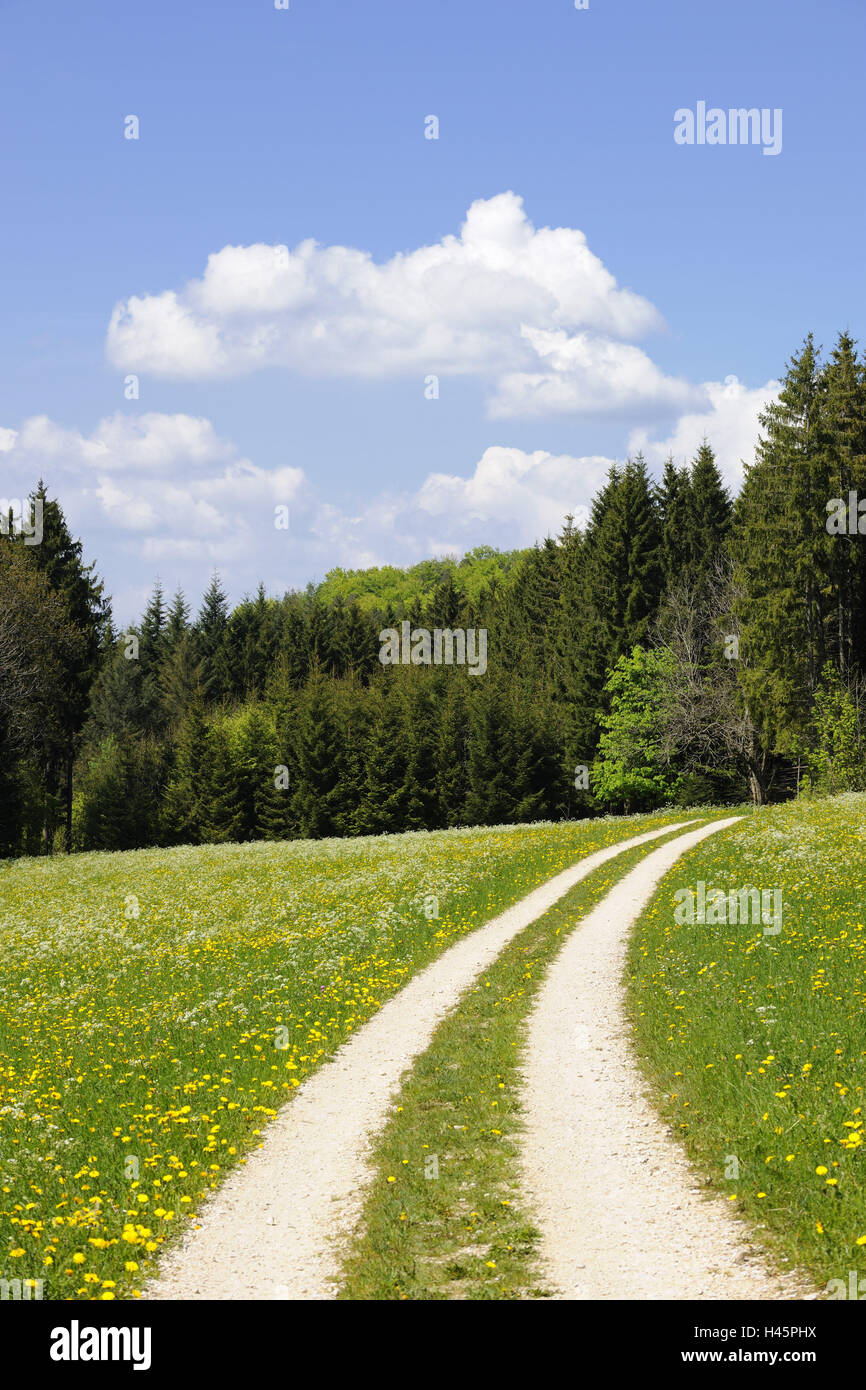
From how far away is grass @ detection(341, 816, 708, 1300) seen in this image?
754 centimetres

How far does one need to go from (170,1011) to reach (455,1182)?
8303mm

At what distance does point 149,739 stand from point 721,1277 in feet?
266

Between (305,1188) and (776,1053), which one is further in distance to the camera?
→ (776,1053)

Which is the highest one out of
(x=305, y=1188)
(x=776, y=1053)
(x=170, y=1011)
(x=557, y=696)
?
(x=557, y=696)

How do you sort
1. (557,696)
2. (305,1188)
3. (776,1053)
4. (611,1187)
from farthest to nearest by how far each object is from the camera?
(557,696) < (776,1053) < (305,1188) < (611,1187)

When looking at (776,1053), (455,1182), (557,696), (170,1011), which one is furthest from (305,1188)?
(557,696)

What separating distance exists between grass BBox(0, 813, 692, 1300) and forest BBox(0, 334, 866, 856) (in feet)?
63.1

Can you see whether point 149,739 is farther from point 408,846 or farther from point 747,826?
point 747,826

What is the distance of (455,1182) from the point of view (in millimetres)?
9328

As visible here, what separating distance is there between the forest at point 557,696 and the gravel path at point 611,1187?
3271 centimetres

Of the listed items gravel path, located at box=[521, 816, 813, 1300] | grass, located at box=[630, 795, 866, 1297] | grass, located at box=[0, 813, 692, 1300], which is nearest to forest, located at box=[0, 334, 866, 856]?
grass, located at box=[0, 813, 692, 1300]

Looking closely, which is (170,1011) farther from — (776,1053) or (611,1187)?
(776,1053)

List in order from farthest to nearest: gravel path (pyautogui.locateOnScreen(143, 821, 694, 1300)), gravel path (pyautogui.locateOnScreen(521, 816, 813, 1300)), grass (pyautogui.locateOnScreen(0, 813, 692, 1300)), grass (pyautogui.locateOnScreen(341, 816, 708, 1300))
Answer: grass (pyautogui.locateOnScreen(0, 813, 692, 1300))
gravel path (pyautogui.locateOnScreen(143, 821, 694, 1300))
grass (pyautogui.locateOnScreen(341, 816, 708, 1300))
gravel path (pyautogui.locateOnScreen(521, 816, 813, 1300))

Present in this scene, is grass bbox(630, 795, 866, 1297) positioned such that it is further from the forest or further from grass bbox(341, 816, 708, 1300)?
the forest
